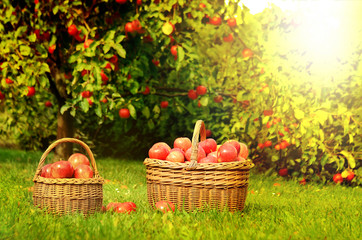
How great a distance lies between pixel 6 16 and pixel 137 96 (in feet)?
5.58

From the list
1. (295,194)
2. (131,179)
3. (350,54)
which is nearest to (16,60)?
(131,179)

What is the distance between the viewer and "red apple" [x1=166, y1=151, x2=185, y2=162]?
320cm

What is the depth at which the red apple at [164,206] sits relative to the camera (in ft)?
9.98

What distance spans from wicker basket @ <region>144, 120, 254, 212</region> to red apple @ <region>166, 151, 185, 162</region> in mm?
108

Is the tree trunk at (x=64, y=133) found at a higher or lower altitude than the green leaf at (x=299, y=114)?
lower

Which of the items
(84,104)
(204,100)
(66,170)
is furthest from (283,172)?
(66,170)

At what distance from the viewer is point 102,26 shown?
5.29 metres

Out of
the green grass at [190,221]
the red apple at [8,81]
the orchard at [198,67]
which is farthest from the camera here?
the red apple at [8,81]

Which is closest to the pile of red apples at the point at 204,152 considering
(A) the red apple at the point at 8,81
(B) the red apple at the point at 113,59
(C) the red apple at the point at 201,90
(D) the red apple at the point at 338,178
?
(C) the red apple at the point at 201,90

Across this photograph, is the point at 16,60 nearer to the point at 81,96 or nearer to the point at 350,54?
the point at 81,96

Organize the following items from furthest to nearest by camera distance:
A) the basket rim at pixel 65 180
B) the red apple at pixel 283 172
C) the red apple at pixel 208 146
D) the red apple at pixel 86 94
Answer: the red apple at pixel 283 172 → the red apple at pixel 86 94 → the red apple at pixel 208 146 → the basket rim at pixel 65 180

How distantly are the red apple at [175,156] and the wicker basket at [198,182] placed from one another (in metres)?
0.11

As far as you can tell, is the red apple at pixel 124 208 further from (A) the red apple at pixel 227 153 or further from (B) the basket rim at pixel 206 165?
(A) the red apple at pixel 227 153

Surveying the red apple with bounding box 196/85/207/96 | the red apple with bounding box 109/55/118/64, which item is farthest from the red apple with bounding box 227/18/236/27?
the red apple with bounding box 109/55/118/64
